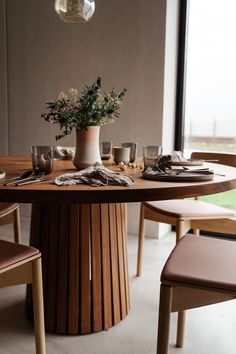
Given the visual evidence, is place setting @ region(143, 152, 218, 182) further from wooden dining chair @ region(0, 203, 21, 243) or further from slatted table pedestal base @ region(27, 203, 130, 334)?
wooden dining chair @ region(0, 203, 21, 243)

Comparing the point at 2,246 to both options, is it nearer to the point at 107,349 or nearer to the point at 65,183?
the point at 65,183

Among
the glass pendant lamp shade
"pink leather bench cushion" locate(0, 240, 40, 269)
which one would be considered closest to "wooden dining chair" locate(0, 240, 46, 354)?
"pink leather bench cushion" locate(0, 240, 40, 269)

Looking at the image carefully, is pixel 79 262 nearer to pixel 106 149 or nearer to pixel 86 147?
pixel 86 147

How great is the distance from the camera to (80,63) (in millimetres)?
3422

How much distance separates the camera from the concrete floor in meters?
1.66

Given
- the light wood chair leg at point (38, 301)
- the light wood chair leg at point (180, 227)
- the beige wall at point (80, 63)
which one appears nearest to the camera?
the light wood chair leg at point (38, 301)

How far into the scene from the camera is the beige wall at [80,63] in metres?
3.12

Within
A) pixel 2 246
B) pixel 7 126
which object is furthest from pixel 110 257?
pixel 7 126

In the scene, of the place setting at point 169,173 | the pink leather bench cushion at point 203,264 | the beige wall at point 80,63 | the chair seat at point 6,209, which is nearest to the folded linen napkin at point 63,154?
the chair seat at point 6,209

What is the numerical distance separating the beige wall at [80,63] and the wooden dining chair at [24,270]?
1.98 metres

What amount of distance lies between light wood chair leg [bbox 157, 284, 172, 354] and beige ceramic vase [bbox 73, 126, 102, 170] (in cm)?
66

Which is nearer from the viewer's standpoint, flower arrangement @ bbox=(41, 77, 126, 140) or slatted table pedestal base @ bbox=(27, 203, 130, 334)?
flower arrangement @ bbox=(41, 77, 126, 140)

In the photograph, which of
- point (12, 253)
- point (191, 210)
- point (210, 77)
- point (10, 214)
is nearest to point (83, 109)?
point (12, 253)

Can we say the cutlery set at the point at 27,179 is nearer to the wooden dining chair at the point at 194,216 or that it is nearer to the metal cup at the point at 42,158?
the metal cup at the point at 42,158
